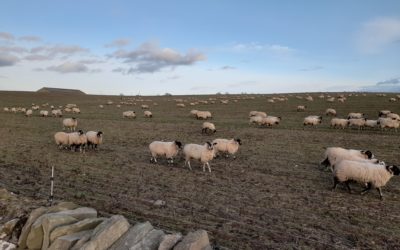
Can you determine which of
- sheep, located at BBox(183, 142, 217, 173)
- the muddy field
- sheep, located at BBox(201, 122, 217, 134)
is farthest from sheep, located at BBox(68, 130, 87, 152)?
sheep, located at BBox(201, 122, 217, 134)

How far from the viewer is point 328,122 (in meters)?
36.7

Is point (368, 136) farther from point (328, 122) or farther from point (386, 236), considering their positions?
point (386, 236)

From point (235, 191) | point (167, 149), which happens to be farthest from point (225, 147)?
point (235, 191)

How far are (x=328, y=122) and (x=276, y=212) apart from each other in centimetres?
2773

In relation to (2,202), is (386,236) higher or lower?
lower

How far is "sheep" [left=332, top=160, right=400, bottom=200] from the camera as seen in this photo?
13492 mm

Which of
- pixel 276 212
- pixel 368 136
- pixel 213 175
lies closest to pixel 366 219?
pixel 276 212

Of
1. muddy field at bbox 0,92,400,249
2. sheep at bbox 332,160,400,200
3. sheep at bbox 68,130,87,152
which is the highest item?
sheep at bbox 68,130,87,152

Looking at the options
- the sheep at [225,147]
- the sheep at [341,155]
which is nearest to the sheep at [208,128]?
the sheep at [225,147]

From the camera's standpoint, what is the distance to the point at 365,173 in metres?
13.6

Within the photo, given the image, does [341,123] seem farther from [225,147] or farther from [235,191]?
[235,191]

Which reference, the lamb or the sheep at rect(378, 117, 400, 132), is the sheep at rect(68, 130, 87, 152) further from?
the sheep at rect(378, 117, 400, 132)

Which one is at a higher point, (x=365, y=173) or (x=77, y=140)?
(x=77, y=140)

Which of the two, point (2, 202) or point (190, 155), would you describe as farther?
point (190, 155)
